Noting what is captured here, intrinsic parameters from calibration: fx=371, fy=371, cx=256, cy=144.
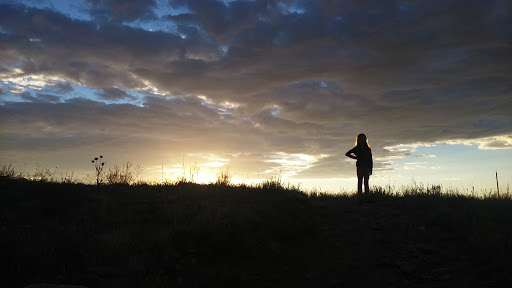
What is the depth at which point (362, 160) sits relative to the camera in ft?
40.3

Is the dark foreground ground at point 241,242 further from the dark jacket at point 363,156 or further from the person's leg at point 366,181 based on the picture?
the dark jacket at point 363,156

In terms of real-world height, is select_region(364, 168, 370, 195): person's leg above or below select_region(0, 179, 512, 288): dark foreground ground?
above

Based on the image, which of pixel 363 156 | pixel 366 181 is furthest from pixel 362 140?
pixel 366 181

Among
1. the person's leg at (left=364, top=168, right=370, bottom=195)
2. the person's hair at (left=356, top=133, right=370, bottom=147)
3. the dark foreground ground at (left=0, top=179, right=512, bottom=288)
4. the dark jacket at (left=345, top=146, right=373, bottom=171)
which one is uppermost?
the person's hair at (left=356, top=133, right=370, bottom=147)

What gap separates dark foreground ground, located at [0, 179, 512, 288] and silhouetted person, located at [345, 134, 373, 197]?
5.71 feet

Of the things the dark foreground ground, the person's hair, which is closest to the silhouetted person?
the person's hair

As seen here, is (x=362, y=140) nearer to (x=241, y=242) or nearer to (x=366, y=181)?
(x=366, y=181)

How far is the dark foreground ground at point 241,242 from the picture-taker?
587 centimetres

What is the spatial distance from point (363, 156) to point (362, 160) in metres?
0.14

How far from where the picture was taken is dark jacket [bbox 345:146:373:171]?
12281 mm

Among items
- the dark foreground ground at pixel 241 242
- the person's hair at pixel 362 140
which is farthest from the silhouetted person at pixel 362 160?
the dark foreground ground at pixel 241 242

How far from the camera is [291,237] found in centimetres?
779

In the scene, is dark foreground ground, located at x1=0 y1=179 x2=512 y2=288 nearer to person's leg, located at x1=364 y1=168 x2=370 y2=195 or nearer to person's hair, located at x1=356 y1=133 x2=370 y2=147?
person's leg, located at x1=364 y1=168 x2=370 y2=195

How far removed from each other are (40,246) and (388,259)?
241 inches
